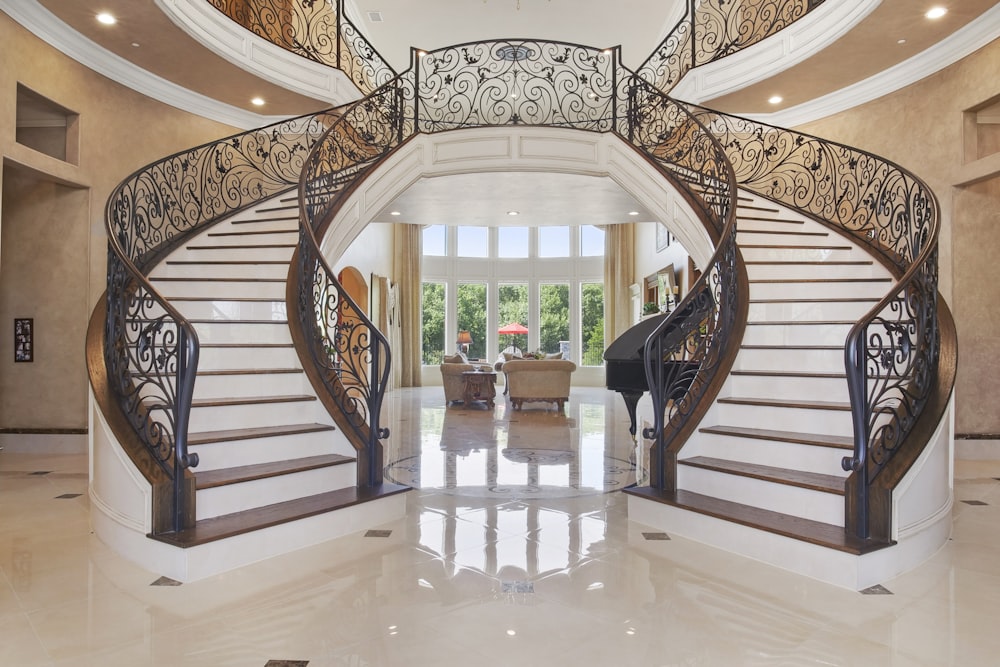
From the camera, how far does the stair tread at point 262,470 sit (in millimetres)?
3469

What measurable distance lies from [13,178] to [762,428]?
7675 millimetres

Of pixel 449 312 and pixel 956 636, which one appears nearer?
pixel 956 636

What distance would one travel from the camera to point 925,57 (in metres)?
6.80

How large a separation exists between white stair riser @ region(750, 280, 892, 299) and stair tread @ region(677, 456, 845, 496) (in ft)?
6.33

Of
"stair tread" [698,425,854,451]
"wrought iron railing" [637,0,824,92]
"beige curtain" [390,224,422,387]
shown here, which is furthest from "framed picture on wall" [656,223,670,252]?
"stair tread" [698,425,854,451]

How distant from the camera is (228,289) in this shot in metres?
5.59

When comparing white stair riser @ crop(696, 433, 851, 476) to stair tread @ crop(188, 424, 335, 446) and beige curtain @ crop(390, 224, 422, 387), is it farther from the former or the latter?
beige curtain @ crop(390, 224, 422, 387)

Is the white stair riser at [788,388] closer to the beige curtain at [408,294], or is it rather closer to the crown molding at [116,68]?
the crown molding at [116,68]

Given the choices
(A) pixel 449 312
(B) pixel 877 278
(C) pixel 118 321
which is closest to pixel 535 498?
(C) pixel 118 321

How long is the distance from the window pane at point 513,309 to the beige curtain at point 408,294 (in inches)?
90.9

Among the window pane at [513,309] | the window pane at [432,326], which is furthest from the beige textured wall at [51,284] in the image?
the window pane at [513,309]

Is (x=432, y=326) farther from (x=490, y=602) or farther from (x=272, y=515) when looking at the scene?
(x=490, y=602)

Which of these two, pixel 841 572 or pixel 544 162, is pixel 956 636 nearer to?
pixel 841 572

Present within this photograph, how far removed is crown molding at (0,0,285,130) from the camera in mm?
5859
